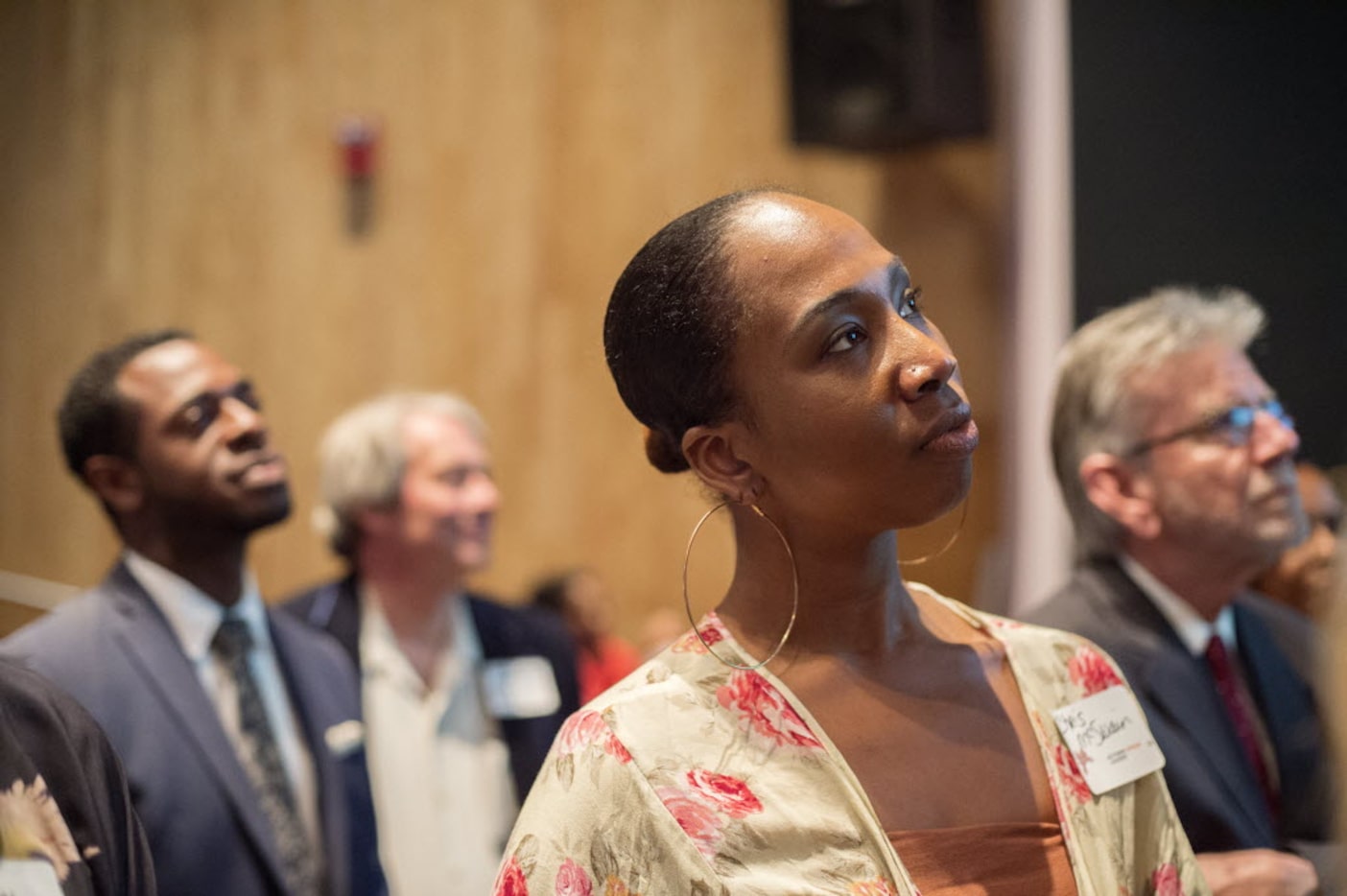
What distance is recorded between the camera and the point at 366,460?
4.23m

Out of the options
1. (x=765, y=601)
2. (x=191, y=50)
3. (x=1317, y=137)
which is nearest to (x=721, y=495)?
(x=765, y=601)

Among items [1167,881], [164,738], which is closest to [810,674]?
[1167,881]

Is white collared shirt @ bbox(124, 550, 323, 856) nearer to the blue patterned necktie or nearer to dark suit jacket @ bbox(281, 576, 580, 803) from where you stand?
the blue patterned necktie

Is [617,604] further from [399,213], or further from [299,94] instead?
[299,94]

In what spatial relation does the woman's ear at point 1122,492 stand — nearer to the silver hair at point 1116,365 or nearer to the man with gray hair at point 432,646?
the silver hair at point 1116,365

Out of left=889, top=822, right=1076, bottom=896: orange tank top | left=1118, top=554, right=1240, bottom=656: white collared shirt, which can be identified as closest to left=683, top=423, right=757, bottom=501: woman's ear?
left=889, top=822, right=1076, bottom=896: orange tank top

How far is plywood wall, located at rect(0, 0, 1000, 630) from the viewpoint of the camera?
18.8 ft

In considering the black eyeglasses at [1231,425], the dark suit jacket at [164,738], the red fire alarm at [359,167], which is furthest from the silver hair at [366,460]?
the black eyeglasses at [1231,425]

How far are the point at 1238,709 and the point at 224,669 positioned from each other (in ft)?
5.97

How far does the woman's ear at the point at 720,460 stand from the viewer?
1.44m

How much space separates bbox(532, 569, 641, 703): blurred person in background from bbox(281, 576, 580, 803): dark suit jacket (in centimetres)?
120

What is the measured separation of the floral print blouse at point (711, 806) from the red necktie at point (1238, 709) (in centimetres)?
87

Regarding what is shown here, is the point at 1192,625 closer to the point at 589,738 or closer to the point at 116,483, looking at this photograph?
the point at 589,738

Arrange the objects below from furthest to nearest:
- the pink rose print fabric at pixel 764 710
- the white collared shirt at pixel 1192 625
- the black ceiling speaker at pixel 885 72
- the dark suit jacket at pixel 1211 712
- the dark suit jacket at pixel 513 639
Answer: the black ceiling speaker at pixel 885 72 → the dark suit jacket at pixel 513 639 → the white collared shirt at pixel 1192 625 → the dark suit jacket at pixel 1211 712 → the pink rose print fabric at pixel 764 710
